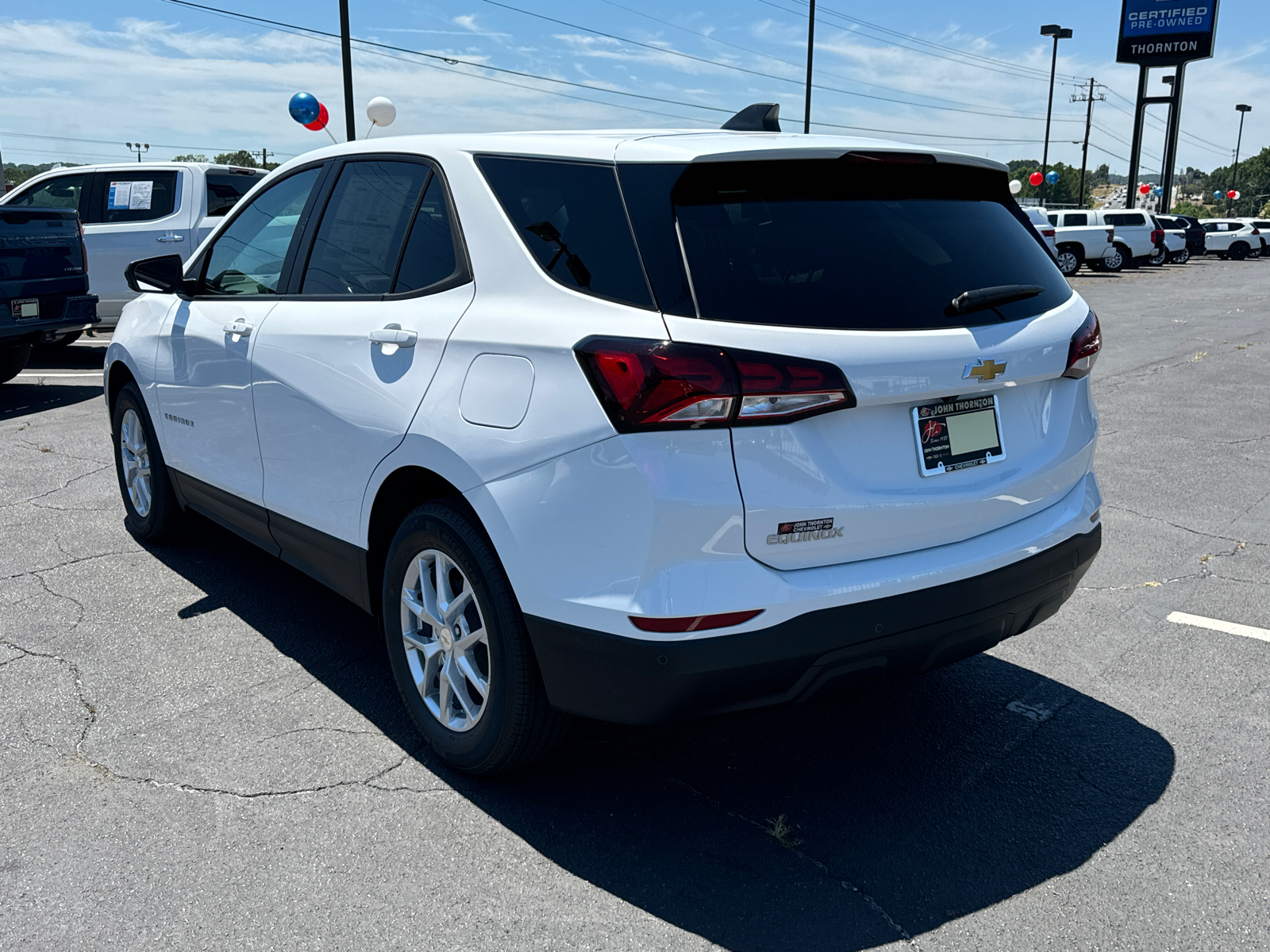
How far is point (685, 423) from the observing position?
2.41m

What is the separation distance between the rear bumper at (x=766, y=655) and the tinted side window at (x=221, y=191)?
35.9 feet

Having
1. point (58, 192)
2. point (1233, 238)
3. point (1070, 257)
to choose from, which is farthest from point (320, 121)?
point (1233, 238)

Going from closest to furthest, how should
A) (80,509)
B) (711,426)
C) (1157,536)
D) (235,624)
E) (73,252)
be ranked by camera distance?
(711,426) → (235,624) → (1157,536) → (80,509) → (73,252)

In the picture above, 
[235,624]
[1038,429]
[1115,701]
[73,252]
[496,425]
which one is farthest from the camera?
[73,252]

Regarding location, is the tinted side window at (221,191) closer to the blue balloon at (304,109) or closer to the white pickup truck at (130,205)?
the white pickup truck at (130,205)

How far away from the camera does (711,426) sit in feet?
7.91

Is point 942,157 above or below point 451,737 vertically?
above

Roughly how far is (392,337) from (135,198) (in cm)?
1074

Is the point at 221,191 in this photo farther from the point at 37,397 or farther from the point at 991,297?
the point at 991,297

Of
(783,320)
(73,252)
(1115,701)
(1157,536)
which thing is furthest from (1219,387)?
(73,252)

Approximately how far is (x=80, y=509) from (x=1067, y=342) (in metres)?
5.29

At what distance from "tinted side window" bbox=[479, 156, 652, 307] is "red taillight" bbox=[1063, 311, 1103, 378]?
133 cm

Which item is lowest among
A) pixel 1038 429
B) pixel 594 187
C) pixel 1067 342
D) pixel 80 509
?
pixel 80 509

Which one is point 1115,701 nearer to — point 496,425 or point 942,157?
point 942,157
